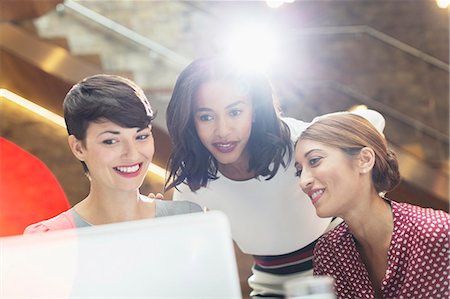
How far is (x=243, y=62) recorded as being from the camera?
1.90 m

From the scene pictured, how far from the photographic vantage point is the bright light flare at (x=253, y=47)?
1925mm

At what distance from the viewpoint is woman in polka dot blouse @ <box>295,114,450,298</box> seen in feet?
4.90

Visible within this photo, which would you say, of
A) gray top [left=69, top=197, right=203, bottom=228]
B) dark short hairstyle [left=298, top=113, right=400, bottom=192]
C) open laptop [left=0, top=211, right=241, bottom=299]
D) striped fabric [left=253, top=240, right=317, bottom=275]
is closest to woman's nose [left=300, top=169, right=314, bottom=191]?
dark short hairstyle [left=298, top=113, right=400, bottom=192]

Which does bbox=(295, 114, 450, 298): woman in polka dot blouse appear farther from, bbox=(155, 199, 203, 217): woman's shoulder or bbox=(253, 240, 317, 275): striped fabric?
bbox=(155, 199, 203, 217): woman's shoulder

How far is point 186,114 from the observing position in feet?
5.85

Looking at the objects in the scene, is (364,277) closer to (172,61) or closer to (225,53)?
(225,53)

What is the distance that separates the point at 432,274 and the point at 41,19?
1.71 metres

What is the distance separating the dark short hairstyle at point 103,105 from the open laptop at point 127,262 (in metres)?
0.89

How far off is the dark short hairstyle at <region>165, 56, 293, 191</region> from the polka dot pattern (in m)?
0.36

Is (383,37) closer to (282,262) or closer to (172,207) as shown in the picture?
(282,262)

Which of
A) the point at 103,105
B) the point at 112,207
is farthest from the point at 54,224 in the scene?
the point at 103,105

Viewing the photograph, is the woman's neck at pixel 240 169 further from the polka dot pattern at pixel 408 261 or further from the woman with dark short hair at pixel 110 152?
the polka dot pattern at pixel 408 261

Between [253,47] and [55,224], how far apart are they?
971 mm

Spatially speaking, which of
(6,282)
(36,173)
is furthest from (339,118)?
(6,282)
